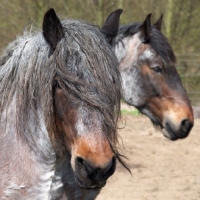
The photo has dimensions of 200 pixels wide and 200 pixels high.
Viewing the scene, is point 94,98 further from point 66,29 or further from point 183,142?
point 183,142

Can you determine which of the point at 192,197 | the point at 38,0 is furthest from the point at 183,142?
the point at 38,0

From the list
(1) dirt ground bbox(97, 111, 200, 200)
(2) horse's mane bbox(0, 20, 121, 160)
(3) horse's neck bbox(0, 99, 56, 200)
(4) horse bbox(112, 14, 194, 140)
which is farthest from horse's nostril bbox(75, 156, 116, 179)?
(1) dirt ground bbox(97, 111, 200, 200)

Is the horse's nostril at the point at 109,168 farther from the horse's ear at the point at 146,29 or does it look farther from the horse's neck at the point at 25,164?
the horse's ear at the point at 146,29

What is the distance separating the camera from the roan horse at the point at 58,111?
280 centimetres

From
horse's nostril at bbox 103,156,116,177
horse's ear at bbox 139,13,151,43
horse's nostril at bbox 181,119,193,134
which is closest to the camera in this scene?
horse's nostril at bbox 103,156,116,177

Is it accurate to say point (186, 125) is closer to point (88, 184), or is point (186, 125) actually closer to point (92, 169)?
point (88, 184)

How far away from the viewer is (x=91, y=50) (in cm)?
297

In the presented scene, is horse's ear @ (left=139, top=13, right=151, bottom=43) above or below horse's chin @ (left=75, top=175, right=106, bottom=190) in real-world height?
below

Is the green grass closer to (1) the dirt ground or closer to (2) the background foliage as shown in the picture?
(1) the dirt ground

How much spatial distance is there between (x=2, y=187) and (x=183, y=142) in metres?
6.66

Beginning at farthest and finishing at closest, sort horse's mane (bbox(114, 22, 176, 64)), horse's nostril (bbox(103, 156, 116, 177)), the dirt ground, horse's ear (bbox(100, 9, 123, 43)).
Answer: the dirt ground, horse's mane (bbox(114, 22, 176, 64)), horse's ear (bbox(100, 9, 123, 43)), horse's nostril (bbox(103, 156, 116, 177))

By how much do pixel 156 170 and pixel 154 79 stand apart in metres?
2.18

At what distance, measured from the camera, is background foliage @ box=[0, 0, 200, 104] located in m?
15.4

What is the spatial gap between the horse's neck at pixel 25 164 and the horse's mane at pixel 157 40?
295 cm
